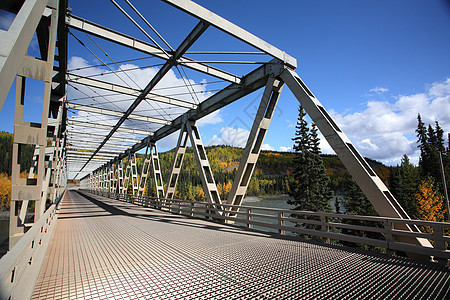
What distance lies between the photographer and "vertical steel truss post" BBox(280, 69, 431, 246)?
18.2 ft

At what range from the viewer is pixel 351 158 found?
6.25m

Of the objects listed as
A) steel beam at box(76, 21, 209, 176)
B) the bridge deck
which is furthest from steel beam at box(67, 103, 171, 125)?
the bridge deck

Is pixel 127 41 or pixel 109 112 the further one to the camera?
pixel 109 112

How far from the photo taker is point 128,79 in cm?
1132

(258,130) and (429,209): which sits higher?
(258,130)

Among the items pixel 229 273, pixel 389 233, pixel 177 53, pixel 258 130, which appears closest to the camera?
pixel 229 273

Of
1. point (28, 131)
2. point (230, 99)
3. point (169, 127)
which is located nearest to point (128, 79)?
point (230, 99)

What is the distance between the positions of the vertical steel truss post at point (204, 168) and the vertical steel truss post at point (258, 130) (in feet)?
8.04

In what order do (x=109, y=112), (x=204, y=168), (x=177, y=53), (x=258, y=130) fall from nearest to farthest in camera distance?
1. (x=177, y=53)
2. (x=258, y=130)
3. (x=204, y=168)
4. (x=109, y=112)

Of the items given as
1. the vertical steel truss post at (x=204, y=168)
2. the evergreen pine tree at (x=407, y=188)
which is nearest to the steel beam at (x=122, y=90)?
the vertical steel truss post at (x=204, y=168)

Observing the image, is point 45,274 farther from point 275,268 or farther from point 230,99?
point 230,99

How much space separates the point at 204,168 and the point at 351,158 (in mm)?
8157

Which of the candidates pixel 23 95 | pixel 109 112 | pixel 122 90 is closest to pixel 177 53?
pixel 122 90

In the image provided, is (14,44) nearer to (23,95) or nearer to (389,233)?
(23,95)
